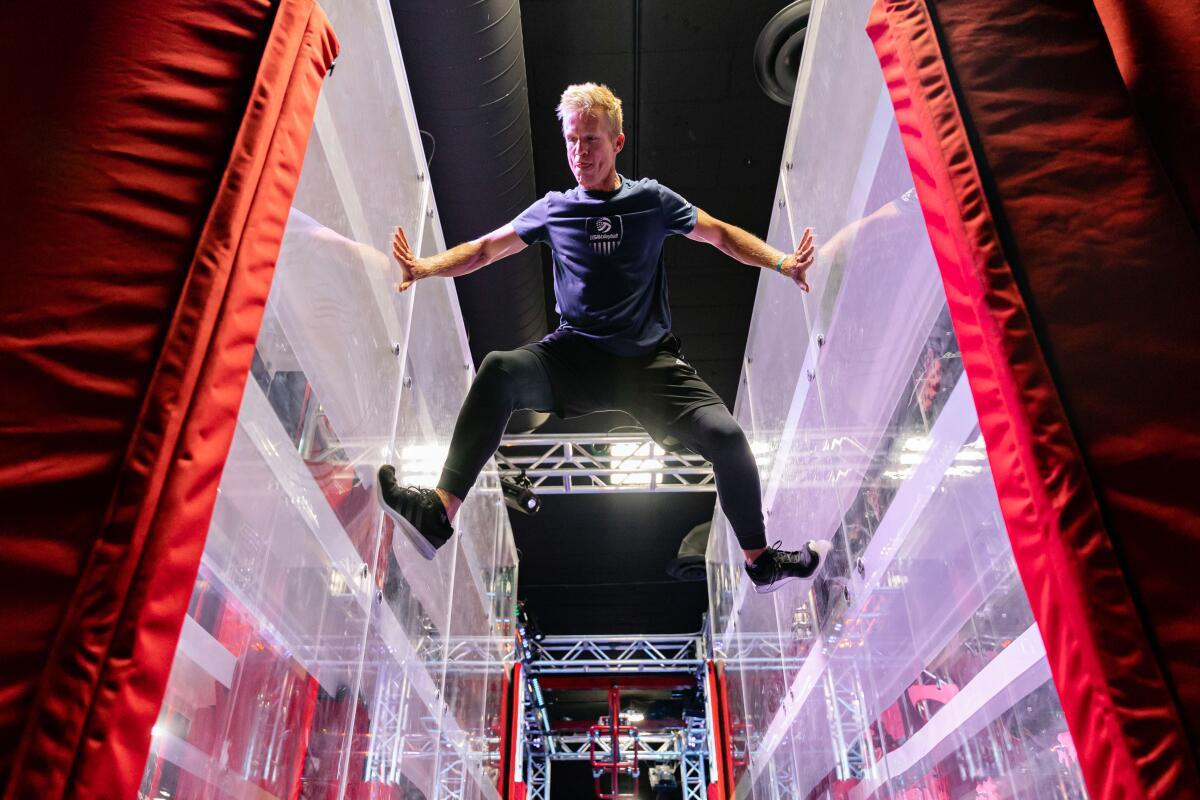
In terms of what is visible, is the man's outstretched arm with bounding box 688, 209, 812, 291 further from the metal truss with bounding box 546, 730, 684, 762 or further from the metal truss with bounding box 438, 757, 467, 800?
the metal truss with bounding box 546, 730, 684, 762

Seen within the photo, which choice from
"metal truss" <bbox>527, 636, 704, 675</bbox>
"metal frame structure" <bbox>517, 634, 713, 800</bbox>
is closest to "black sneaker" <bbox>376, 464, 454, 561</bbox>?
"metal frame structure" <bbox>517, 634, 713, 800</bbox>

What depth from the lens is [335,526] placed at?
2.16 metres

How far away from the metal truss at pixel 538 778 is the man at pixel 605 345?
1177cm

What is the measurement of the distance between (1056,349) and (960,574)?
0.71m

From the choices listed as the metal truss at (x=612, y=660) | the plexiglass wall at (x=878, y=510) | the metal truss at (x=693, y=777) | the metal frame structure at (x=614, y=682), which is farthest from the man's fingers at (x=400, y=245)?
the metal truss at (x=693, y=777)

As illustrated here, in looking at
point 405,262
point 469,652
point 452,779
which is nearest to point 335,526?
point 405,262

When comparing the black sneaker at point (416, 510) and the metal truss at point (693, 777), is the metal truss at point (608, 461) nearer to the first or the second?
the black sneaker at point (416, 510)

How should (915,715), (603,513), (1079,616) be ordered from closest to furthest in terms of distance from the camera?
(1079,616)
(915,715)
(603,513)

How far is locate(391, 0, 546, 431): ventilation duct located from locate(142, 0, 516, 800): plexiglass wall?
0.76 meters

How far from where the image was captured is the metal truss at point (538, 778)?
1288 centimetres

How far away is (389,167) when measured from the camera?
2658mm

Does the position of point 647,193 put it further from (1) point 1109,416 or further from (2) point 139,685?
(2) point 139,685

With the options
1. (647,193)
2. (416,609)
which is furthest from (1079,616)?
(416,609)

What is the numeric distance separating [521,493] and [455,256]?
4.53 meters
